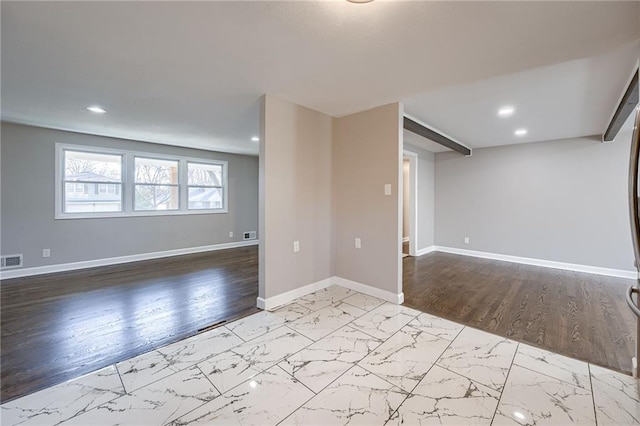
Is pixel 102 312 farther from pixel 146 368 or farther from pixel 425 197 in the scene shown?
pixel 425 197

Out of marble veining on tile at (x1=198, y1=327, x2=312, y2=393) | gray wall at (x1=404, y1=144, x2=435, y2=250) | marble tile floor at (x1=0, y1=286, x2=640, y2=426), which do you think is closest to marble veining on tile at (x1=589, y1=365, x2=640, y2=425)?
marble tile floor at (x1=0, y1=286, x2=640, y2=426)

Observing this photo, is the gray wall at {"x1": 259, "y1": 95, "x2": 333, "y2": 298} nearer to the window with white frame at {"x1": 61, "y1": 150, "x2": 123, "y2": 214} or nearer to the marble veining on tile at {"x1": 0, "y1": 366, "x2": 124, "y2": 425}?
the marble veining on tile at {"x1": 0, "y1": 366, "x2": 124, "y2": 425}

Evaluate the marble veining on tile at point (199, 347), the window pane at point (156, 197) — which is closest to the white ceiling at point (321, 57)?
the window pane at point (156, 197)

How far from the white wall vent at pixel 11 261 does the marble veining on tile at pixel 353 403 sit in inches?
203

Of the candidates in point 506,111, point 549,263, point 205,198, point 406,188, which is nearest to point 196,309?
point 205,198

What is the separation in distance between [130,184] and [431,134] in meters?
5.49

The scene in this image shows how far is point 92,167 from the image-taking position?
4738 mm

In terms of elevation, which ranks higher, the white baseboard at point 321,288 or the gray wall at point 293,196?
the gray wall at point 293,196

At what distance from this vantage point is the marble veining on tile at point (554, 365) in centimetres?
182

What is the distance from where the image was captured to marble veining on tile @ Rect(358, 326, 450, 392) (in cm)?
183

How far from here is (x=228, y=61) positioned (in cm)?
219

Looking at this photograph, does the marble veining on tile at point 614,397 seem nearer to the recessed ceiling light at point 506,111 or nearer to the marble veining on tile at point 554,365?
the marble veining on tile at point 554,365

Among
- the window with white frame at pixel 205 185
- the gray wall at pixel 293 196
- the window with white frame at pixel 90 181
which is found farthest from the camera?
the window with white frame at pixel 205 185

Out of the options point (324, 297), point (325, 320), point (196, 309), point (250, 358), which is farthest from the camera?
point (324, 297)
